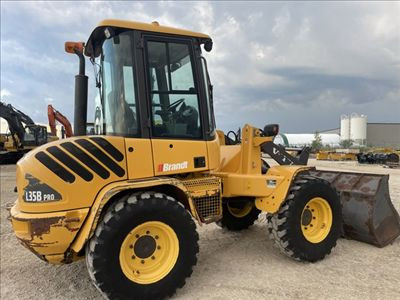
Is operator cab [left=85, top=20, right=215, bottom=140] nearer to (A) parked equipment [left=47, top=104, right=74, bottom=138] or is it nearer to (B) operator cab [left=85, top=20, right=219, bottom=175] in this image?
(B) operator cab [left=85, top=20, right=219, bottom=175]

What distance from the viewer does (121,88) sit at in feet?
13.8

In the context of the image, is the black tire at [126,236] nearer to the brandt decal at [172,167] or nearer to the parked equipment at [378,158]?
the brandt decal at [172,167]

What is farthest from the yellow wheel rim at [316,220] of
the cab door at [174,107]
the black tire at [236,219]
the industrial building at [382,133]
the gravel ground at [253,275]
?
the industrial building at [382,133]

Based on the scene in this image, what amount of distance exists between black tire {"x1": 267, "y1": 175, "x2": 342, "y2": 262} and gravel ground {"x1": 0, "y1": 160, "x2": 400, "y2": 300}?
0.18 m

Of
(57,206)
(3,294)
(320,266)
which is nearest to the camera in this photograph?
(57,206)

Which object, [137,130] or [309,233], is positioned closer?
[137,130]

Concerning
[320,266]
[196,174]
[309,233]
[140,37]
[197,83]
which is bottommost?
[320,266]

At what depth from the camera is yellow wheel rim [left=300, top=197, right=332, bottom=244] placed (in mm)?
5176

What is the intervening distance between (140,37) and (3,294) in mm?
3433

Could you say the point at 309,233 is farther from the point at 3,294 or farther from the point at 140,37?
the point at 3,294

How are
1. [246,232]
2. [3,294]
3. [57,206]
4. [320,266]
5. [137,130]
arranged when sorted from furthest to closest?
1. [246,232]
2. [320,266]
3. [3,294]
4. [137,130]
5. [57,206]

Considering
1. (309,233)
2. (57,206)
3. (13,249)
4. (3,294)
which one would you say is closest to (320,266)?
(309,233)

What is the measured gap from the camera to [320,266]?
16.2 feet

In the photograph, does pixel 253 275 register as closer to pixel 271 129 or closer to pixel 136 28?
pixel 271 129
